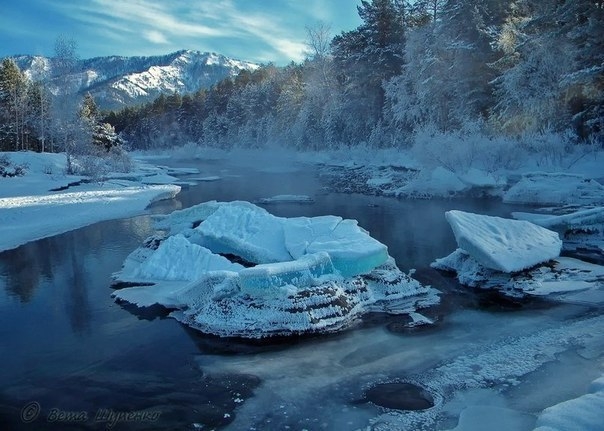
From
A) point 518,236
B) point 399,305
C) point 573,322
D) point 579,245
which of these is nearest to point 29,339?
point 399,305

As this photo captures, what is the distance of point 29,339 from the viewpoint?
8.82m

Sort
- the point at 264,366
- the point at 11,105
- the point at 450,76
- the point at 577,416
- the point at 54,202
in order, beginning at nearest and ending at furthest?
the point at 577,416
the point at 264,366
the point at 54,202
the point at 450,76
the point at 11,105

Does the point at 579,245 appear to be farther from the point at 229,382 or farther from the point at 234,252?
the point at 229,382

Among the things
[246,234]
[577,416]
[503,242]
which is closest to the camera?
[577,416]

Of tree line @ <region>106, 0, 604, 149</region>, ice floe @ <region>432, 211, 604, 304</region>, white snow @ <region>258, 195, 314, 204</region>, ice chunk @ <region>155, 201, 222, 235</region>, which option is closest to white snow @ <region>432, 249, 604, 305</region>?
ice floe @ <region>432, 211, 604, 304</region>

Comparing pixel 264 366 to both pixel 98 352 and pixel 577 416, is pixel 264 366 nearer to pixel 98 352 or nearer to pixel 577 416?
pixel 98 352

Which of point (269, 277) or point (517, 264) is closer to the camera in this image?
Result: point (269, 277)

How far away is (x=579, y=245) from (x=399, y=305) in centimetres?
789

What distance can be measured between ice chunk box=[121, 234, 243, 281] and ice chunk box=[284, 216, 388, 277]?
1.81 meters

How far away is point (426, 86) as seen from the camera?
122ft

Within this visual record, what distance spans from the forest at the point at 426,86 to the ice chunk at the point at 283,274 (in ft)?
69.8

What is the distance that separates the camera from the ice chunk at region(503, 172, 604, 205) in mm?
21828

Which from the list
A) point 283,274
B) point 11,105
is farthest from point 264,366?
point 11,105

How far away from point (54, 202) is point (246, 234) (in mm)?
13827
